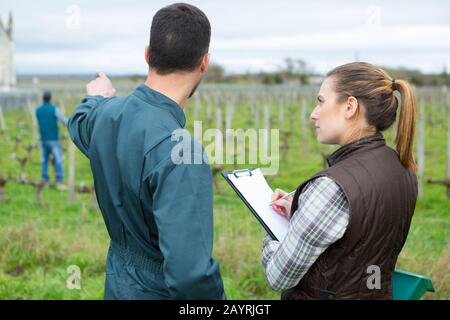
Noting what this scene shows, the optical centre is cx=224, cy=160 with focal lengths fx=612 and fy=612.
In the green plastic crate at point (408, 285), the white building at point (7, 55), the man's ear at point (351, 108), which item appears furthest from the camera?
the white building at point (7, 55)

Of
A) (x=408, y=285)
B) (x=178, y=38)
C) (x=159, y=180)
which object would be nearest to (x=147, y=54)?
(x=178, y=38)

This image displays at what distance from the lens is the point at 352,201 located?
77.5 inches

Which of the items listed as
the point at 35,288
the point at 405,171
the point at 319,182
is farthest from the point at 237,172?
the point at 35,288

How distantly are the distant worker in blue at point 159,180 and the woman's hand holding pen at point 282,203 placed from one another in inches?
19.6

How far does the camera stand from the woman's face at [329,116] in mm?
2160

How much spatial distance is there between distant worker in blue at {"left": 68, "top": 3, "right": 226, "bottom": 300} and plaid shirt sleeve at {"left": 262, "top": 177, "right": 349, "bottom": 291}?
0.28 m

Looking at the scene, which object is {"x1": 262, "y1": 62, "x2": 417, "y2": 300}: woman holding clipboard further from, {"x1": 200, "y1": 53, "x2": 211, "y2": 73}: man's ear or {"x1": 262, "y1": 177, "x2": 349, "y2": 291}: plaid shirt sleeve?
{"x1": 200, "y1": 53, "x2": 211, "y2": 73}: man's ear

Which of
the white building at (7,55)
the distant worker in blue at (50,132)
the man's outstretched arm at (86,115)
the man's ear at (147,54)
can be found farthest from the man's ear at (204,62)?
the white building at (7,55)

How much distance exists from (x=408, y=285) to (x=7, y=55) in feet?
178

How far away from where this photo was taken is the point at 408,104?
2154mm

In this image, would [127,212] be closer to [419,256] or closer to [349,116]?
[349,116]

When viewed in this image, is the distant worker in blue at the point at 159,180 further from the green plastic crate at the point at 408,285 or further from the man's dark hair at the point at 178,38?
the green plastic crate at the point at 408,285

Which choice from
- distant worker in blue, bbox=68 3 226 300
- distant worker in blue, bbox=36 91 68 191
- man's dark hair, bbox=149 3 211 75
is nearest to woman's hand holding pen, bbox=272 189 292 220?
distant worker in blue, bbox=68 3 226 300

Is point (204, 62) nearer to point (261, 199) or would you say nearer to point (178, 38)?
point (178, 38)
